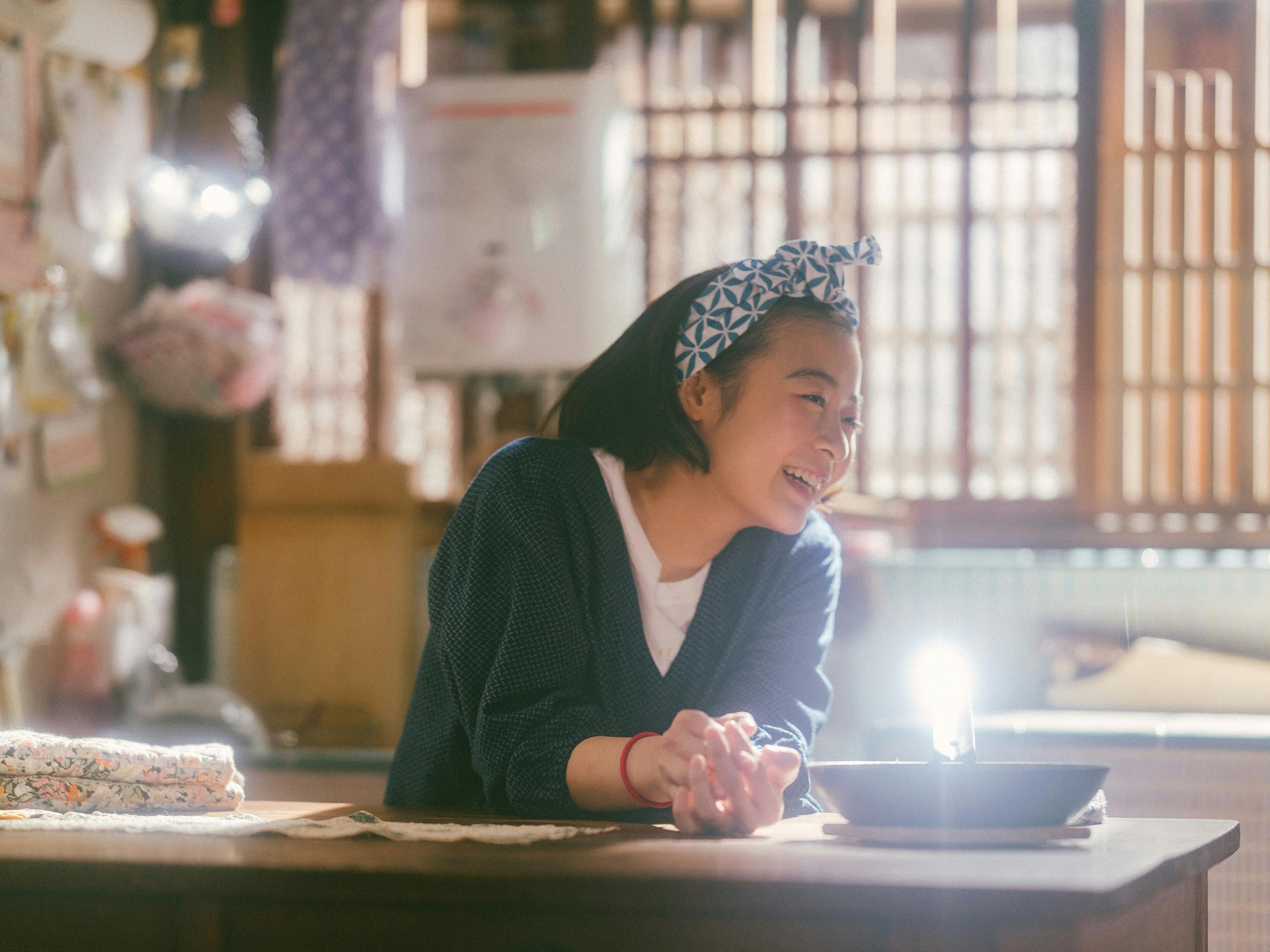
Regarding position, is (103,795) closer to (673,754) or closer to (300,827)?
(300,827)

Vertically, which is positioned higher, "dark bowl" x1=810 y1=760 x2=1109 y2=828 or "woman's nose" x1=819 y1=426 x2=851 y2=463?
"woman's nose" x1=819 y1=426 x2=851 y2=463

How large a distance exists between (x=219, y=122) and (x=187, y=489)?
0.98 metres

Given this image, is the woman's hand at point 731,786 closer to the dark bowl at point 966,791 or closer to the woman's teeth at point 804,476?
the dark bowl at point 966,791

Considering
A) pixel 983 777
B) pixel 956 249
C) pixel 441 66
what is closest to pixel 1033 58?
pixel 956 249

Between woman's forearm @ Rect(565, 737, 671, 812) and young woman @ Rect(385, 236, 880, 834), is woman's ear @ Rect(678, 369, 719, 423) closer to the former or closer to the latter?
young woman @ Rect(385, 236, 880, 834)

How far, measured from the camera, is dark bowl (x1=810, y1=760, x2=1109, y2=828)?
96cm

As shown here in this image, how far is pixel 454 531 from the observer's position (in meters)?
1.42

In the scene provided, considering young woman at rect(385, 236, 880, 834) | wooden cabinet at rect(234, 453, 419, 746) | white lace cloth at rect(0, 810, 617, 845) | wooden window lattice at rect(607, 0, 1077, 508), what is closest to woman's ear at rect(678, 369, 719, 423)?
young woman at rect(385, 236, 880, 834)

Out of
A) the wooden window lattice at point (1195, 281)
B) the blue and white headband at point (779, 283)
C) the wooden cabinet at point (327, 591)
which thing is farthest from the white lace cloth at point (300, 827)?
the wooden window lattice at point (1195, 281)

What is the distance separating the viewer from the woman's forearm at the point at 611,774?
3.74 feet

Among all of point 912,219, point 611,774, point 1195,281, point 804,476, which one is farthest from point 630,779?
point 1195,281

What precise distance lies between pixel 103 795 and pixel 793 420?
723 millimetres

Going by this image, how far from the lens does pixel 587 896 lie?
0.82m

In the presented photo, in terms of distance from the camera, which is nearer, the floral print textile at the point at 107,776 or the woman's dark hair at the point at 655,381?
the floral print textile at the point at 107,776
